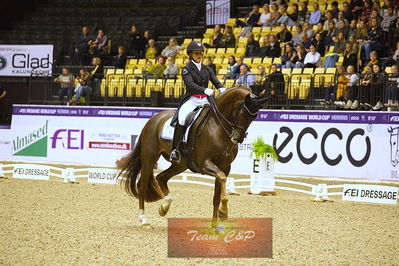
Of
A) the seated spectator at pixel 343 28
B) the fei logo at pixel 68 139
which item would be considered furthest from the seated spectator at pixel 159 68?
the seated spectator at pixel 343 28

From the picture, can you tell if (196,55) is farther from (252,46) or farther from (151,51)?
(151,51)

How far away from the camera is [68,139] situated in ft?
70.3

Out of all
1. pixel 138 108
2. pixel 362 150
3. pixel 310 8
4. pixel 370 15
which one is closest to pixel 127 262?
pixel 362 150

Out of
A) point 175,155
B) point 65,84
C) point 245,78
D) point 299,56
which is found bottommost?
point 175,155

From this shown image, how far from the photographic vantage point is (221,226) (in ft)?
28.9

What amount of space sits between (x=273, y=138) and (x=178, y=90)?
3.45 m

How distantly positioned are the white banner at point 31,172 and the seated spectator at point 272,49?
24.7ft

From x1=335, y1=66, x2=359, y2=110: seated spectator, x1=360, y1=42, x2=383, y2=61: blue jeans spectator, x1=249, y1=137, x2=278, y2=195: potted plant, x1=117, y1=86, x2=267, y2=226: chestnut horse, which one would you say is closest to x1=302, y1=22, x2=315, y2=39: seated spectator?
x1=360, y1=42, x2=383, y2=61: blue jeans spectator

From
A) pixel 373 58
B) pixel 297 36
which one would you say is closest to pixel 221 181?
pixel 373 58

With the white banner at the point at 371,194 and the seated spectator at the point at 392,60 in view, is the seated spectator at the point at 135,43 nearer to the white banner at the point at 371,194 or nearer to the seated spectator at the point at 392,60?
the seated spectator at the point at 392,60

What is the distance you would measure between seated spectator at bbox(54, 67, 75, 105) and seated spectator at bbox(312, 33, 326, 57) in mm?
7534

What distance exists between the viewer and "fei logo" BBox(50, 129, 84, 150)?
21219 mm

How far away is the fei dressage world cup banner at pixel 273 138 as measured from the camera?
1661cm

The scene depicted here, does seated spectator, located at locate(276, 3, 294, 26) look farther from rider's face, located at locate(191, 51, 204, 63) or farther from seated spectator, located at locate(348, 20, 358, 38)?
rider's face, located at locate(191, 51, 204, 63)
